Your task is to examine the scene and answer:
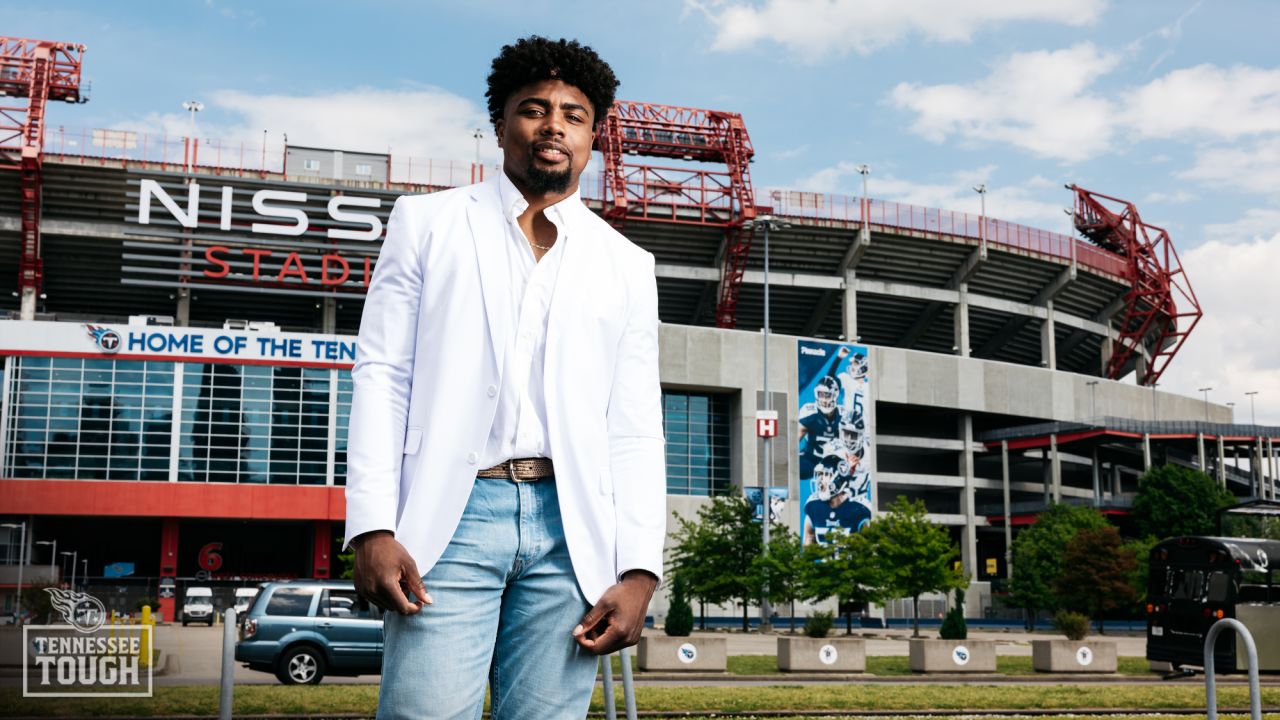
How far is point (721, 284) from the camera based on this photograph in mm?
63844

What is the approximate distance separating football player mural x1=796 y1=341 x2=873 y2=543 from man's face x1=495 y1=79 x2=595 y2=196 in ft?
190

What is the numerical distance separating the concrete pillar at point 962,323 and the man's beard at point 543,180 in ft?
220

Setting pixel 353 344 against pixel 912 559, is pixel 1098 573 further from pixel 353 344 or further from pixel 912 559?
pixel 353 344

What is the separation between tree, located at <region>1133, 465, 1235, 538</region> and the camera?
5931cm

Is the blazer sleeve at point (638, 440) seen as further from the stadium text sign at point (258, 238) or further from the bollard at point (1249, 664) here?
the stadium text sign at point (258, 238)

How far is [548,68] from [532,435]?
1.03 m

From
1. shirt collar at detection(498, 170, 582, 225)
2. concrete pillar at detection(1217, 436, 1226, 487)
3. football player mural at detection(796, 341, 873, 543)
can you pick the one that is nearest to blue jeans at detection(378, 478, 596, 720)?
shirt collar at detection(498, 170, 582, 225)

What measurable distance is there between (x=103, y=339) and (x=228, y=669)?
48533mm

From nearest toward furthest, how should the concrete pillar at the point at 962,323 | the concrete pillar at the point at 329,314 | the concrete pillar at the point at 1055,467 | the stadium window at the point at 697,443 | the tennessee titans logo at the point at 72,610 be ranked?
the tennessee titans logo at the point at 72,610 < the concrete pillar at the point at 329,314 < the stadium window at the point at 697,443 < the concrete pillar at the point at 1055,467 < the concrete pillar at the point at 962,323

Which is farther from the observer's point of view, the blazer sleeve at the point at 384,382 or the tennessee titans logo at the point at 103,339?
the tennessee titans logo at the point at 103,339

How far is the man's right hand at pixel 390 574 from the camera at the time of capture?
112 inches

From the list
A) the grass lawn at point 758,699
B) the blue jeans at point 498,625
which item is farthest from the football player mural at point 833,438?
the blue jeans at point 498,625

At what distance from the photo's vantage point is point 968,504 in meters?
67.8

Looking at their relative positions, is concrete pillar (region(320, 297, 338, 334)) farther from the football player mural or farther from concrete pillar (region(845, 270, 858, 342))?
concrete pillar (region(845, 270, 858, 342))
